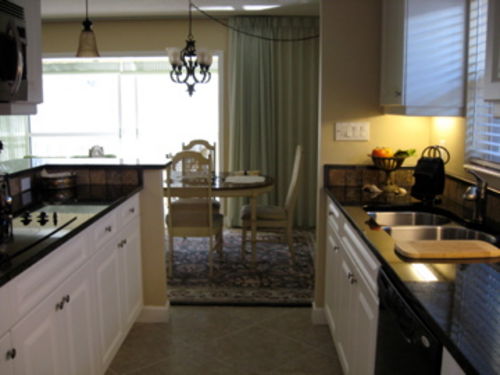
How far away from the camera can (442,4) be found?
269 centimetres

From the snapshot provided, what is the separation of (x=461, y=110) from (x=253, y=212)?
225 cm

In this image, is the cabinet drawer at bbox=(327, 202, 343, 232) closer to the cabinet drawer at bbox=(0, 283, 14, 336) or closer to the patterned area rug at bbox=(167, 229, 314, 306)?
the patterned area rug at bbox=(167, 229, 314, 306)

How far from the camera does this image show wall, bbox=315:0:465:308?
318cm

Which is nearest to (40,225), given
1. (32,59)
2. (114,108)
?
(32,59)

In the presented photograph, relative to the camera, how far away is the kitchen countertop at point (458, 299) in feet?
3.66

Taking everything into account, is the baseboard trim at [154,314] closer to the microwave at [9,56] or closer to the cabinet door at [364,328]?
the cabinet door at [364,328]

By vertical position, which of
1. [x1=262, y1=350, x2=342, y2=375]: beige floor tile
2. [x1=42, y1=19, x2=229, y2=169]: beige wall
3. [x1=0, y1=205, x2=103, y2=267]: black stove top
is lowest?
[x1=262, y1=350, x2=342, y2=375]: beige floor tile

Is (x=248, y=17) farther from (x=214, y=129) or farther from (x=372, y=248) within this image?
(x=372, y=248)

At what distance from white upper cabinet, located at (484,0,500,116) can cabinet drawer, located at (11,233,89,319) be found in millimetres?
1703

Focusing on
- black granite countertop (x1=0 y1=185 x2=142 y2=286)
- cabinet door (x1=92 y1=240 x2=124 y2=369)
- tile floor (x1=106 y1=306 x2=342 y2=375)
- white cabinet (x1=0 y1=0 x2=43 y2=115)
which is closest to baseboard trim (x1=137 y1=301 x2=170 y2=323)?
tile floor (x1=106 y1=306 x2=342 y2=375)

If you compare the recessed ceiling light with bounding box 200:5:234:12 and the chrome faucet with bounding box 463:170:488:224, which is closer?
the chrome faucet with bounding box 463:170:488:224

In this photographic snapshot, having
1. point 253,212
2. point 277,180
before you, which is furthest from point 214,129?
point 253,212

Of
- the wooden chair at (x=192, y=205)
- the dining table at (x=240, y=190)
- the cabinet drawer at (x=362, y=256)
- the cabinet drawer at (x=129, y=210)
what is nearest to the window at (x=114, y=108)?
the dining table at (x=240, y=190)

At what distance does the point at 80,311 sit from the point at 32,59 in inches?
48.7
